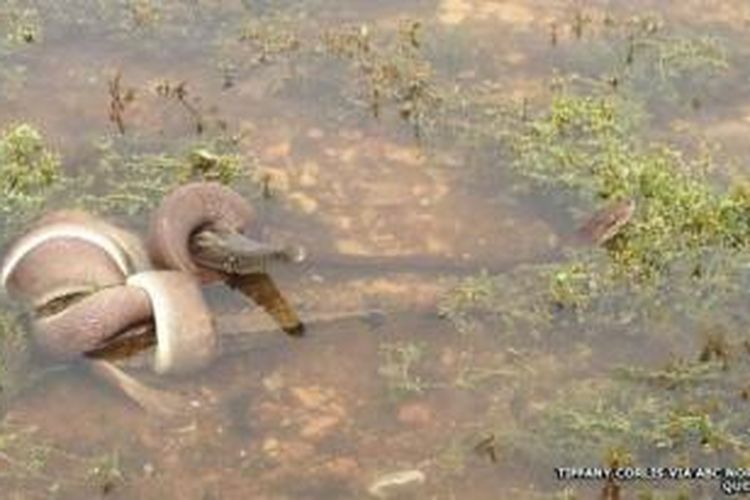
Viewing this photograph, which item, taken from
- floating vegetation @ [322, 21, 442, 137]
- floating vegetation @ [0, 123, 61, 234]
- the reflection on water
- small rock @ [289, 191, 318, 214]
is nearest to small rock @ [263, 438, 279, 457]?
the reflection on water

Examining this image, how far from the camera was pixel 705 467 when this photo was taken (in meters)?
7.00

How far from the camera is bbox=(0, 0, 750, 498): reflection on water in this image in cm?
717

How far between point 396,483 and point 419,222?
2420 mm

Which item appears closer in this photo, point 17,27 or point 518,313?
point 518,313

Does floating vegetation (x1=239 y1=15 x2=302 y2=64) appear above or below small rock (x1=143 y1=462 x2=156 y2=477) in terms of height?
above

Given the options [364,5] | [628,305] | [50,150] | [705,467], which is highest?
[364,5]

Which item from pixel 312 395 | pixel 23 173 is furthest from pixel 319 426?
pixel 23 173

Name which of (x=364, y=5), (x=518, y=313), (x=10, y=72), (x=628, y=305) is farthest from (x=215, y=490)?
(x=364, y=5)

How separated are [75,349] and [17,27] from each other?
147 inches

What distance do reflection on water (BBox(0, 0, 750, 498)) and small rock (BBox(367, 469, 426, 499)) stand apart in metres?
0.01

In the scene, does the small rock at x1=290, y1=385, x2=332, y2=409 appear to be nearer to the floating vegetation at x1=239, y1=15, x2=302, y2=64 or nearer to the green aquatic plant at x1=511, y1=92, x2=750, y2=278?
the green aquatic plant at x1=511, y1=92, x2=750, y2=278

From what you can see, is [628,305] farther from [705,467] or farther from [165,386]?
[165,386]

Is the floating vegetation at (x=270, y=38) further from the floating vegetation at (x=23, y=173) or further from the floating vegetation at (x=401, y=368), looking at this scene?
the floating vegetation at (x=401, y=368)

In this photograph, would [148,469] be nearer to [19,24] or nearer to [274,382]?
[274,382]
